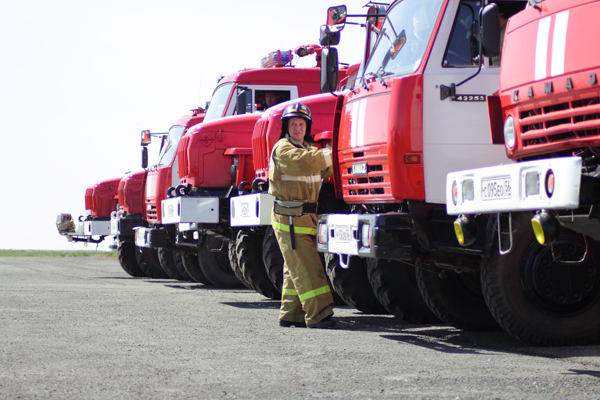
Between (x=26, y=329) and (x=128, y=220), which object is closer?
(x=26, y=329)

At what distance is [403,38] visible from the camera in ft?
26.1

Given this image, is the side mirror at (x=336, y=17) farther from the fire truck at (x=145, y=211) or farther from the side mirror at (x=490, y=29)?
the fire truck at (x=145, y=211)

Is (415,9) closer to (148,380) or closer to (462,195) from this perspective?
(462,195)

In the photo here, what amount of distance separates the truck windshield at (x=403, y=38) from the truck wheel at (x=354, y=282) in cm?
205

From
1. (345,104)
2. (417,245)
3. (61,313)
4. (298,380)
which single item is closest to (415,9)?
(345,104)

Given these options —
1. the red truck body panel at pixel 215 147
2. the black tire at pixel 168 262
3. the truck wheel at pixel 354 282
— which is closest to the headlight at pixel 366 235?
the truck wheel at pixel 354 282

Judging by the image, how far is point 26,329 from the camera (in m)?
8.35

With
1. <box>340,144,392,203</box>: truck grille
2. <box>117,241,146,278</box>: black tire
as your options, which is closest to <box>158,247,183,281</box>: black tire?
<box>117,241,146,278</box>: black tire

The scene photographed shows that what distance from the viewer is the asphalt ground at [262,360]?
5199 mm

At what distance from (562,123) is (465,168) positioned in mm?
1828

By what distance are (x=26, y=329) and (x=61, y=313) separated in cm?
173

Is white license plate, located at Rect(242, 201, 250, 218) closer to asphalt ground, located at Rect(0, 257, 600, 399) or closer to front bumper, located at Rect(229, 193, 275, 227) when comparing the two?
front bumper, located at Rect(229, 193, 275, 227)

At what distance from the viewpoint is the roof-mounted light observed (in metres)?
14.2

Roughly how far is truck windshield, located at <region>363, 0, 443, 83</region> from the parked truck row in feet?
0.06
